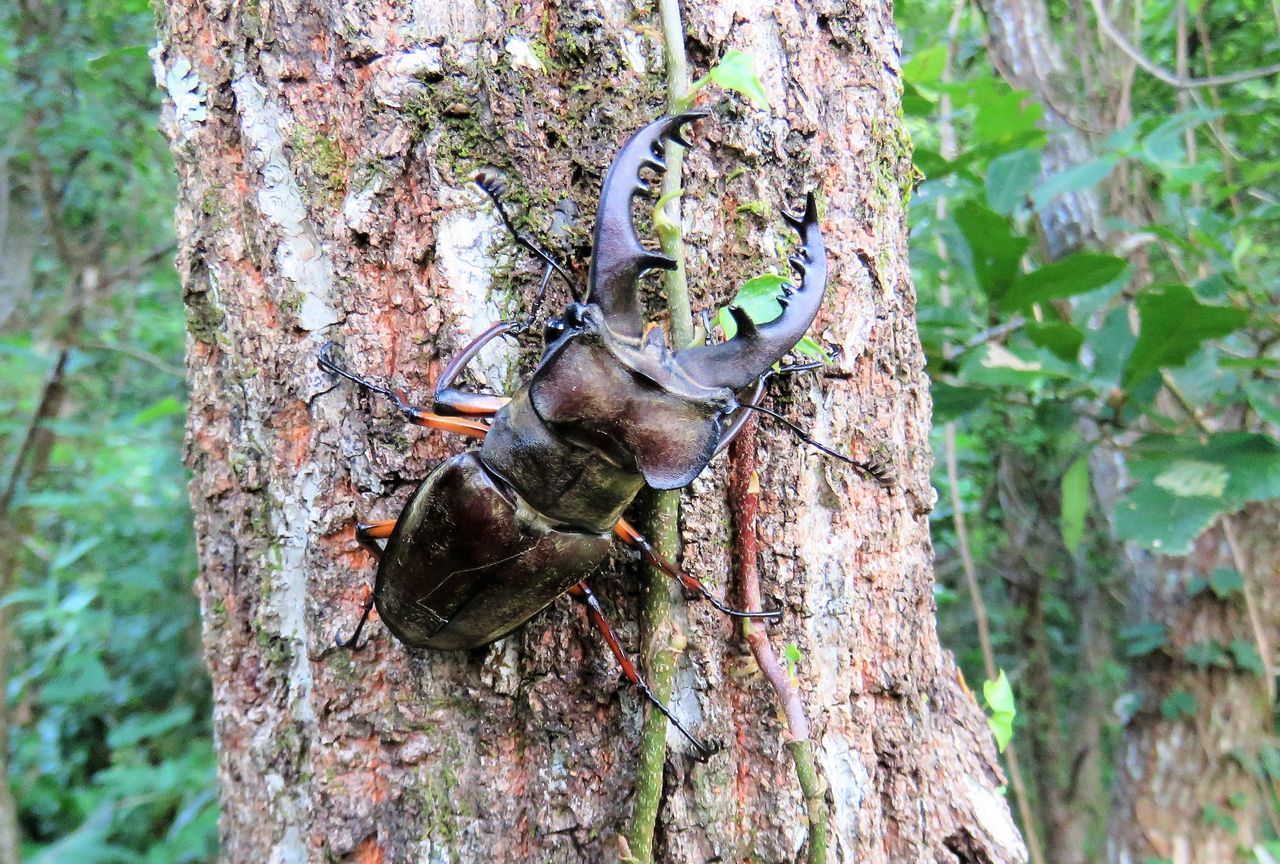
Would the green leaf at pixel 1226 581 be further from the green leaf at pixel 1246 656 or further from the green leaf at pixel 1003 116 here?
the green leaf at pixel 1003 116

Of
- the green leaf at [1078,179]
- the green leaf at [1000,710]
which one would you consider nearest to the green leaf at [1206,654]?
the green leaf at [1078,179]

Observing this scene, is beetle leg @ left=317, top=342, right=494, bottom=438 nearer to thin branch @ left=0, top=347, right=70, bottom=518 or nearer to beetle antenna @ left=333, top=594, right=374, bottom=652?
beetle antenna @ left=333, top=594, right=374, bottom=652

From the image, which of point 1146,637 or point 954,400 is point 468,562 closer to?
point 954,400

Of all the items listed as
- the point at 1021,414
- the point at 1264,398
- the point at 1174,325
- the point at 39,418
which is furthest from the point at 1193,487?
the point at 39,418

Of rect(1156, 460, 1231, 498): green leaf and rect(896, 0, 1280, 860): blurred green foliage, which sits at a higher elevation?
rect(896, 0, 1280, 860): blurred green foliage

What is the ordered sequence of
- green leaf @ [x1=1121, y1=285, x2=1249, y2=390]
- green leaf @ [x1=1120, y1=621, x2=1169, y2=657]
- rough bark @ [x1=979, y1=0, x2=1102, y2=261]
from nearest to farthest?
1. green leaf @ [x1=1121, y1=285, x2=1249, y2=390]
2. rough bark @ [x1=979, y1=0, x2=1102, y2=261]
3. green leaf @ [x1=1120, y1=621, x2=1169, y2=657]

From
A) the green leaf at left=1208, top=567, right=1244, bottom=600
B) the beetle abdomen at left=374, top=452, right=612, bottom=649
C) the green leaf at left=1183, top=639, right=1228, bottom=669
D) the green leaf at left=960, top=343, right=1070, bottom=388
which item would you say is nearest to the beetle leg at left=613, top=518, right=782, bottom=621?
the beetle abdomen at left=374, top=452, right=612, bottom=649

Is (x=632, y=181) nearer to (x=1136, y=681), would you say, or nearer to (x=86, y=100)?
(x=1136, y=681)
